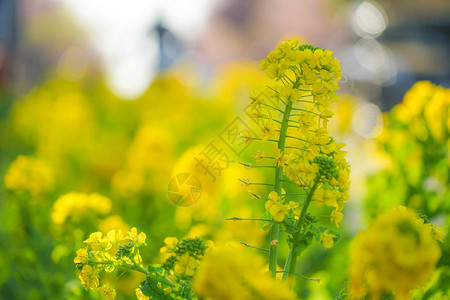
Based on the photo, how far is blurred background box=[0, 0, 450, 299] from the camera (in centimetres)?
89

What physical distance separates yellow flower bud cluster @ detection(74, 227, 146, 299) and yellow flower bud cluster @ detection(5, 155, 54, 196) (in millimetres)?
690

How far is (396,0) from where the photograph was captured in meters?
7.53

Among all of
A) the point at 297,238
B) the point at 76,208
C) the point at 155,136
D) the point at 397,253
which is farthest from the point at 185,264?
the point at 155,136

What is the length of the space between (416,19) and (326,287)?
7.02 metres

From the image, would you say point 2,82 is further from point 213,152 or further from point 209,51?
point 209,51

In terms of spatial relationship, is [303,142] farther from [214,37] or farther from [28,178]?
[214,37]

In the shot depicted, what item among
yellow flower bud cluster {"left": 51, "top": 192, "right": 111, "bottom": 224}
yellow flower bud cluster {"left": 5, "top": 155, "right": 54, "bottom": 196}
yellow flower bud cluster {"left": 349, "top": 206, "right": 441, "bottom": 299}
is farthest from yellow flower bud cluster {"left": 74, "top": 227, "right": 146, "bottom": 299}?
yellow flower bud cluster {"left": 5, "top": 155, "right": 54, "bottom": 196}

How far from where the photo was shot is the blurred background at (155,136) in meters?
→ 0.89

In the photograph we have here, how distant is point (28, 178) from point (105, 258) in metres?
0.74

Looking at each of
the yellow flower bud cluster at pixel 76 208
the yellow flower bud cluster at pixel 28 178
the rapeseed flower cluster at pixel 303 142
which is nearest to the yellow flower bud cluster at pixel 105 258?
the rapeseed flower cluster at pixel 303 142

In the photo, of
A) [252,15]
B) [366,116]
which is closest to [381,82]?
[366,116]

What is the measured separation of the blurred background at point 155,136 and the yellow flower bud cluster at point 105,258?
0.19m

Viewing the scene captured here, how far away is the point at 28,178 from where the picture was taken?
1135 millimetres

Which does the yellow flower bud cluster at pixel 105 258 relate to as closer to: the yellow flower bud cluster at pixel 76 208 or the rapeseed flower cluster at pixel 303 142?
the rapeseed flower cluster at pixel 303 142
